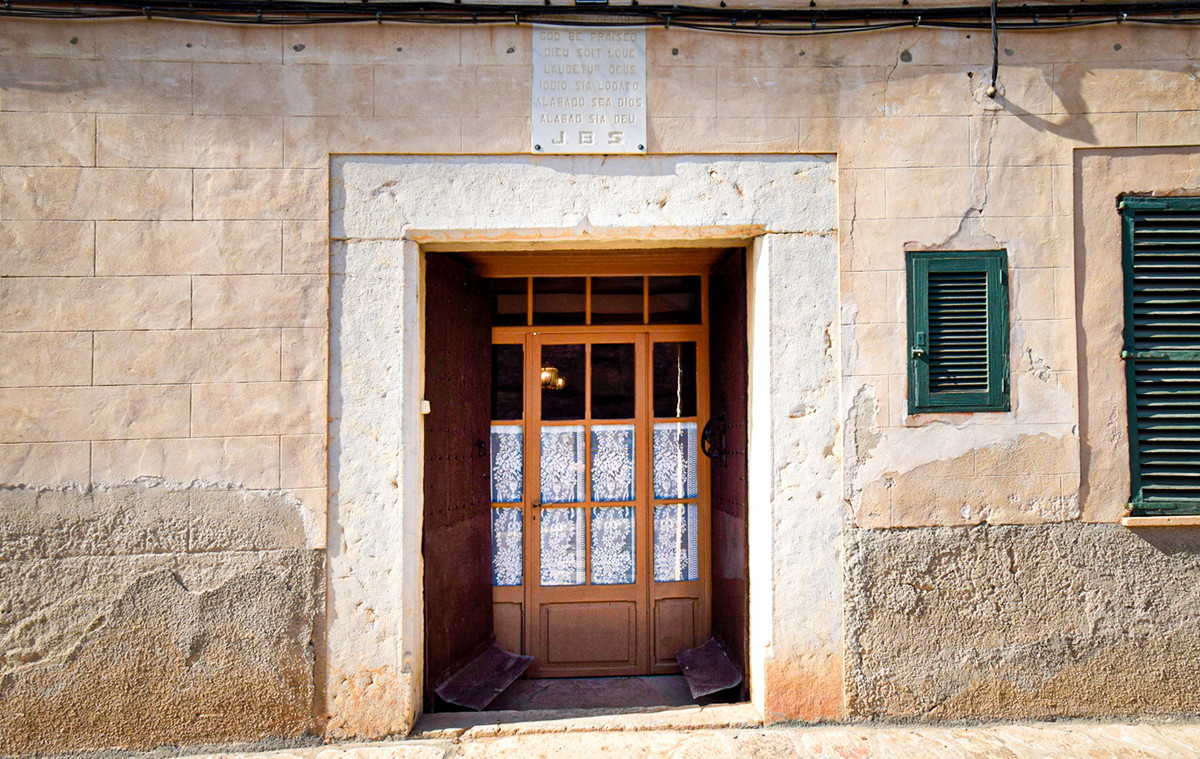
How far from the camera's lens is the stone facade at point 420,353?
295cm

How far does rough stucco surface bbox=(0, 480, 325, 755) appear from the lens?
9.52ft

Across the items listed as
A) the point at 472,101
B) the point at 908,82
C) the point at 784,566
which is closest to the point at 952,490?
the point at 784,566

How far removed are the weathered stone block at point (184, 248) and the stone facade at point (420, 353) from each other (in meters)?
0.01

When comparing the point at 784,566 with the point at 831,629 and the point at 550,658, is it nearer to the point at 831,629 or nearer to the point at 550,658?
the point at 831,629

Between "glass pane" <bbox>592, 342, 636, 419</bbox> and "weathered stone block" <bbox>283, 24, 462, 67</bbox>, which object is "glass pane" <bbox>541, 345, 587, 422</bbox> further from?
"weathered stone block" <bbox>283, 24, 462, 67</bbox>

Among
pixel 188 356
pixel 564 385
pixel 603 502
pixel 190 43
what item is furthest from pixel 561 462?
pixel 190 43

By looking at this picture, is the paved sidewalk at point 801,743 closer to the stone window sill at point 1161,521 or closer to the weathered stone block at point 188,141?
the stone window sill at point 1161,521

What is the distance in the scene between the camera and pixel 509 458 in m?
4.18

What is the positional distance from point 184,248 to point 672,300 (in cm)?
260

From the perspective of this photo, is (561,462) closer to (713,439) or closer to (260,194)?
(713,439)

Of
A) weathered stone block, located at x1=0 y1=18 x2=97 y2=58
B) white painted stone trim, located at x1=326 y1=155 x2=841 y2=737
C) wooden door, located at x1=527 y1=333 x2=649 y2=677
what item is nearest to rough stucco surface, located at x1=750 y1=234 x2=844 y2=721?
white painted stone trim, located at x1=326 y1=155 x2=841 y2=737

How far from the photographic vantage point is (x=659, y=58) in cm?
310

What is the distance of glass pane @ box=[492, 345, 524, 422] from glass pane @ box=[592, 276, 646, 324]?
0.60 m

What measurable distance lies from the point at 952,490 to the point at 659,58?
2.38 meters
